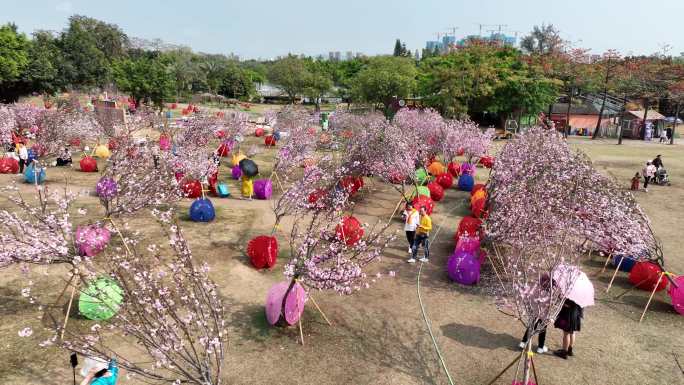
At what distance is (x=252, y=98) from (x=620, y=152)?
233 feet

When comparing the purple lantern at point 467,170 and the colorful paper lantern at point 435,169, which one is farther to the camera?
the purple lantern at point 467,170

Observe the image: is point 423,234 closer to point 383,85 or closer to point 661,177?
point 661,177

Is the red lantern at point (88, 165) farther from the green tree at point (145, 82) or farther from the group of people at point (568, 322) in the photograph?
the green tree at point (145, 82)

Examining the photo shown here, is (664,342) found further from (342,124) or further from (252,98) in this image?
(252,98)

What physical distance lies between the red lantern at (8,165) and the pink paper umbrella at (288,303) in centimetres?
2147

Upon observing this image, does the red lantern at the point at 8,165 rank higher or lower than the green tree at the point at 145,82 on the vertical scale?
lower

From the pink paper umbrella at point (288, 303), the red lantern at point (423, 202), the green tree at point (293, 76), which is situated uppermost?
the green tree at point (293, 76)

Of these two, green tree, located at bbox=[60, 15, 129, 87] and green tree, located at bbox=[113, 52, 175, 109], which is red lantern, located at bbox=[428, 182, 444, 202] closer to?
green tree, located at bbox=[113, 52, 175, 109]

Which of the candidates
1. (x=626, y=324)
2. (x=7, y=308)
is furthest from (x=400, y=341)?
(x=7, y=308)

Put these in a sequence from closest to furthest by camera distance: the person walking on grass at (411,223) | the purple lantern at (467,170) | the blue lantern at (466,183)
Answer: the person walking on grass at (411,223) < the blue lantern at (466,183) < the purple lantern at (467,170)

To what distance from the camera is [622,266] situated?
14.6 m

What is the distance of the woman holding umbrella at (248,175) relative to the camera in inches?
835

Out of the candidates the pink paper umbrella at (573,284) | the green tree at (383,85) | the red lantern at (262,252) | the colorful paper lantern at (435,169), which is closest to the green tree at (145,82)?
the green tree at (383,85)

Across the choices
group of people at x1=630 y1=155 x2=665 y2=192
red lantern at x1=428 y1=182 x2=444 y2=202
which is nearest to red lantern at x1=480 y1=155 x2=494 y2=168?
group of people at x1=630 y1=155 x2=665 y2=192
